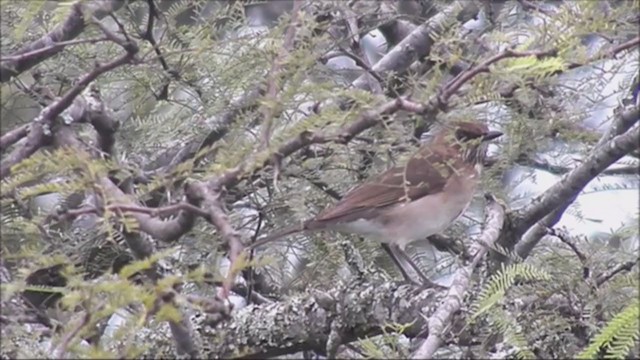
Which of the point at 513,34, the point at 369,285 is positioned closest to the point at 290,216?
the point at 369,285

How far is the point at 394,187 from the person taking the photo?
4.52m

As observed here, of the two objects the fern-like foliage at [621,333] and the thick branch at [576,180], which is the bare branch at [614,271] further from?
the fern-like foliage at [621,333]

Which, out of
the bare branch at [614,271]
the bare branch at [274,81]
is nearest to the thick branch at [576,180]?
the bare branch at [614,271]

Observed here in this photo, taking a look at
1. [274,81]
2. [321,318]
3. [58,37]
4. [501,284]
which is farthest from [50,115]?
[501,284]

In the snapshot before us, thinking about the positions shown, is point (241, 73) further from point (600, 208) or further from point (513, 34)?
point (600, 208)

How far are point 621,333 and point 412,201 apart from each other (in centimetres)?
253

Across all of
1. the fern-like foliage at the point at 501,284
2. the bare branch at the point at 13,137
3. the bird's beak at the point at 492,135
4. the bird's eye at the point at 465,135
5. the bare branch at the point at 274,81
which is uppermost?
the bare branch at the point at 274,81

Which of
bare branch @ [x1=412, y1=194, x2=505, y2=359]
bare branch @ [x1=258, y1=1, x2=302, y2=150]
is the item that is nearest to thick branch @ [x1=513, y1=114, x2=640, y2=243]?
bare branch @ [x1=412, y1=194, x2=505, y2=359]

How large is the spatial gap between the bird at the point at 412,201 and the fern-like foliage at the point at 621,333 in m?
0.77

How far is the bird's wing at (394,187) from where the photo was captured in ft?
12.4

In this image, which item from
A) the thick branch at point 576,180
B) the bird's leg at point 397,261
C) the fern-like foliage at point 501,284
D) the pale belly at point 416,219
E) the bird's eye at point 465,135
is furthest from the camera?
the pale belly at point 416,219

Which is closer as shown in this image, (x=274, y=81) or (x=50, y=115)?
(x=274, y=81)

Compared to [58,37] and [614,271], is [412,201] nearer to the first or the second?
[614,271]

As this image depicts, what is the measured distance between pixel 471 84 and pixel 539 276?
735 mm
